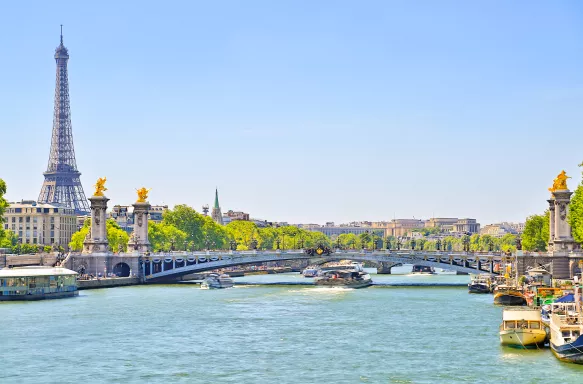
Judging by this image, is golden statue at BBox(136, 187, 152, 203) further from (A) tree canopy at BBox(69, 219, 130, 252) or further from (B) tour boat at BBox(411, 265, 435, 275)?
(B) tour boat at BBox(411, 265, 435, 275)

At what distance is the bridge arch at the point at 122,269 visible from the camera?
92.7 m

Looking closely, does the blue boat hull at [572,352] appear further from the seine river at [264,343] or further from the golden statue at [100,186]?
the golden statue at [100,186]

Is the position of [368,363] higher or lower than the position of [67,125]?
lower

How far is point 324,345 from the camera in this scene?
1799 inches

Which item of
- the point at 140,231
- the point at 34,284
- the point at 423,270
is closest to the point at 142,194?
the point at 140,231

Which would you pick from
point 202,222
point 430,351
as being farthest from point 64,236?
point 430,351

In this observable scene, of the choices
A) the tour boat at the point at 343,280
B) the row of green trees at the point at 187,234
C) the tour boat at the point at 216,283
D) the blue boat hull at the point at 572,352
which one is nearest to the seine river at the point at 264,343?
the blue boat hull at the point at 572,352

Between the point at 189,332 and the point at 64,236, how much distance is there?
329ft

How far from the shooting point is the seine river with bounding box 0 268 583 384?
3803 centimetres

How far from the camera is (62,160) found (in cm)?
15662

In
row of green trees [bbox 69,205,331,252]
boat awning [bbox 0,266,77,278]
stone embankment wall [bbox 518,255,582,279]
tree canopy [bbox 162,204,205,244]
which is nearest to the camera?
boat awning [bbox 0,266,77,278]

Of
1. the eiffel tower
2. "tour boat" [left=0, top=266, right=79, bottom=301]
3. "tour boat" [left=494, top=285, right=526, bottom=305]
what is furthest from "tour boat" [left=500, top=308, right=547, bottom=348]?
the eiffel tower

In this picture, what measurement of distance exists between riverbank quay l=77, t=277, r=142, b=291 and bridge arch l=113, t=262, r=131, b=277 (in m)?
2.25

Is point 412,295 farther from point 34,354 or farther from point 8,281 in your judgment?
point 34,354
